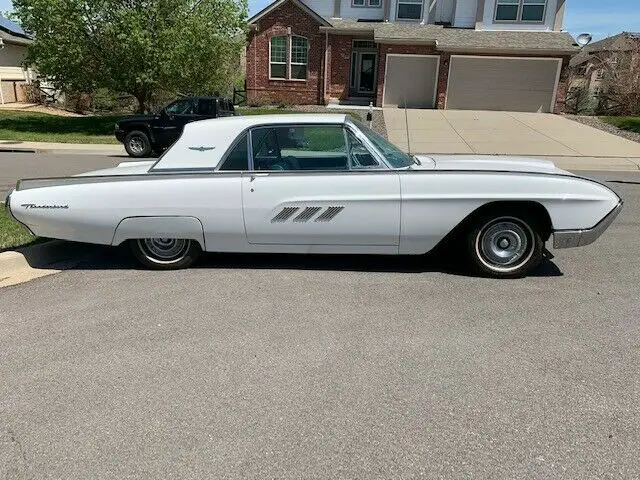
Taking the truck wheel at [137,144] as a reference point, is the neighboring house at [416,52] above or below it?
above

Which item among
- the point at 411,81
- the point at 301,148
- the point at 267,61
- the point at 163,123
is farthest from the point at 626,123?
the point at 301,148

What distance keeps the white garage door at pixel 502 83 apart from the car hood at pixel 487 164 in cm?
2106

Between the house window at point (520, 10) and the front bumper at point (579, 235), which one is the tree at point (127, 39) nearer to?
the house window at point (520, 10)

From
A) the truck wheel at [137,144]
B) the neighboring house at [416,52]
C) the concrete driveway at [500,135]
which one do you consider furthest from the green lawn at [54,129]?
the concrete driveway at [500,135]

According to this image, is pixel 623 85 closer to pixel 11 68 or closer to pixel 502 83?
pixel 502 83

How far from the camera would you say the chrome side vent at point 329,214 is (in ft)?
14.7

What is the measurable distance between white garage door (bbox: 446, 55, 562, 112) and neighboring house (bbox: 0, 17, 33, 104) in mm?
22323

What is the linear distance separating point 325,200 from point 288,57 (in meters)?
23.0

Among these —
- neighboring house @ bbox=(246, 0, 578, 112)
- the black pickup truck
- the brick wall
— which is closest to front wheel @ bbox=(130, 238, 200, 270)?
the black pickup truck

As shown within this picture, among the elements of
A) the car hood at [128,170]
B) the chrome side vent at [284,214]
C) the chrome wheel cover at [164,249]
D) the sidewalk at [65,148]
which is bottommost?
the sidewalk at [65,148]

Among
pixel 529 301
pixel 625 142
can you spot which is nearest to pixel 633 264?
pixel 529 301

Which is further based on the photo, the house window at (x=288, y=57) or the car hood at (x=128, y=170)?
the house window at (x=288, y=57)

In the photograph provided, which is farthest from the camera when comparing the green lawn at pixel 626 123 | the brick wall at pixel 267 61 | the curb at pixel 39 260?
the brick wall at pixel 267 61

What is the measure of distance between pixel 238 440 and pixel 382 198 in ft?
8.29
